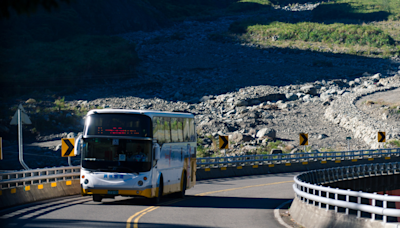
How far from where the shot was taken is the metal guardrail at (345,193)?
9.37 m

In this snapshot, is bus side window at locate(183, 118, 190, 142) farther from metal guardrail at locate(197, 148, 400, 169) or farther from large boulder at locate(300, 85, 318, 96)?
large boulder at locate(300, 85, 318, 96)

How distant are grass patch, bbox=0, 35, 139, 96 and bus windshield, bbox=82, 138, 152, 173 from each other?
286 ft

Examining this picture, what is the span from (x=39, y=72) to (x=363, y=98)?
6430 cm

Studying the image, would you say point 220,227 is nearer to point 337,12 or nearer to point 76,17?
point 76,17

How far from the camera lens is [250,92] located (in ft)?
288

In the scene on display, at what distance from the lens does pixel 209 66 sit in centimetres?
11731

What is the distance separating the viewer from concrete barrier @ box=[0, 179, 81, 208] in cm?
1474

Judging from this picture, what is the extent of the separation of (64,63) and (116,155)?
105033 mm

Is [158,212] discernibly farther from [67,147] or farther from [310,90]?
[310,90]

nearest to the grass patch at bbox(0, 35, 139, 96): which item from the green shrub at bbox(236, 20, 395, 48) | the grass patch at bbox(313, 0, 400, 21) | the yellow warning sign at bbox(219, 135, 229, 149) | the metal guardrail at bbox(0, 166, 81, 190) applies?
the green shrub at bbox(236, 20, 395, 48)

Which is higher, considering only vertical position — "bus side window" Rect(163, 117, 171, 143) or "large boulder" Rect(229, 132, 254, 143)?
"bus side window" Rect(163, 117, 171, 143)

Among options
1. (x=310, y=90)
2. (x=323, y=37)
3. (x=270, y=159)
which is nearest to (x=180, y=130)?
(x=270, y=159)

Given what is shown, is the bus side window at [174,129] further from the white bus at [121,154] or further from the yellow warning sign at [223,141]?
the yellow warning sign at [223,141]

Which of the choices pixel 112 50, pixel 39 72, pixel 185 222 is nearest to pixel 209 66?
pixel 112 50
